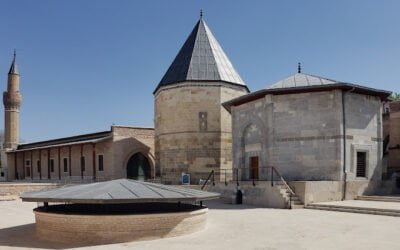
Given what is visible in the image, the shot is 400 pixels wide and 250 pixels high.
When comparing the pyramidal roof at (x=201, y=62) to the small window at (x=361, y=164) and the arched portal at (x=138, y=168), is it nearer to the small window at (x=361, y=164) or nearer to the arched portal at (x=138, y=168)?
the arched portal at (x=138, y=168)

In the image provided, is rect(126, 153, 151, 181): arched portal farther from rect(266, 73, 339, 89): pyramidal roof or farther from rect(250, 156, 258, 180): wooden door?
rect(266, 73, 339, 89): pyramidal roof

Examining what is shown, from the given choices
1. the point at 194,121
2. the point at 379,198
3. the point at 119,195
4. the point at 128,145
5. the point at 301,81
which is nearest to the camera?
the point at 119,195

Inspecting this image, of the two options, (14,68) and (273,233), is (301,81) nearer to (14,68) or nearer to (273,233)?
(273,233)

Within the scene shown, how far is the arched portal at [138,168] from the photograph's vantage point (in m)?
28.9

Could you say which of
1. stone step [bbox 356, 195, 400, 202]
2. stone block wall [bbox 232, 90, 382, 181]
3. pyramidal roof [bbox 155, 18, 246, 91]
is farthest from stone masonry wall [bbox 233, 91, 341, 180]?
pyramidal roof [bbox 155, 18, 246, 91]

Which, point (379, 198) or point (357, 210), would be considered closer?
point (357, 210)

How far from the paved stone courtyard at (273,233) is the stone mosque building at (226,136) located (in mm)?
4008

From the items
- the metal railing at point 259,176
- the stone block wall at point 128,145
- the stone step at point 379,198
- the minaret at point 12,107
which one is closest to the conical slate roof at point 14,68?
Answer: the minaret at point 12,107

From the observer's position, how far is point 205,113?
24.8m

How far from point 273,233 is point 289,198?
19.9 feet

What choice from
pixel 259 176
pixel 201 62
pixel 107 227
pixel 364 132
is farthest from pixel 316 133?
pixel 107 227

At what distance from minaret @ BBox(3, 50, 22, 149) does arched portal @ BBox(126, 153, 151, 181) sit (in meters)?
16.9

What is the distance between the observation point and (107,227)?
28.4ft

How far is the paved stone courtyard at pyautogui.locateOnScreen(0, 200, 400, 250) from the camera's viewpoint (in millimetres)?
8211
